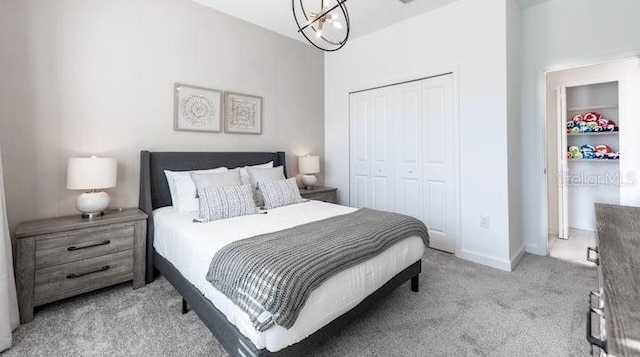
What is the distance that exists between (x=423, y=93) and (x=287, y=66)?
6.32ft

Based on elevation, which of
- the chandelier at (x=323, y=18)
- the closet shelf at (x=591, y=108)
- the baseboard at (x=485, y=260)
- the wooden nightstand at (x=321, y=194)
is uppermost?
the chandelier at (x=323, y=18)

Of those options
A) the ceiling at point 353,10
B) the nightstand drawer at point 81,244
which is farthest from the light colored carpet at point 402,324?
the ceiling at point 353,10

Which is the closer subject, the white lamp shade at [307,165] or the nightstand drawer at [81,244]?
the nightstand drawer at [81,244]

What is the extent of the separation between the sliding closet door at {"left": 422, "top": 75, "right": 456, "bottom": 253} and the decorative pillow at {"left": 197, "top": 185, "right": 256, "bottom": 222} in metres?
2.17

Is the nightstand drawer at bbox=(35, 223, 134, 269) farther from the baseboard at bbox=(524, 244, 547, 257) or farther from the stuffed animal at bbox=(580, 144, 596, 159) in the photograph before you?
the stuffed animal at bbox=(580, 144, 596, 159)

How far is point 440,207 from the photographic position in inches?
136

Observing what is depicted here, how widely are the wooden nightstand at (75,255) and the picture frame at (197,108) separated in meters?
1.11

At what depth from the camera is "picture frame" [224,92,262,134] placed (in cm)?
349

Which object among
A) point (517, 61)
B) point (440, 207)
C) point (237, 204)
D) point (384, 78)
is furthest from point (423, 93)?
point (237, 204)

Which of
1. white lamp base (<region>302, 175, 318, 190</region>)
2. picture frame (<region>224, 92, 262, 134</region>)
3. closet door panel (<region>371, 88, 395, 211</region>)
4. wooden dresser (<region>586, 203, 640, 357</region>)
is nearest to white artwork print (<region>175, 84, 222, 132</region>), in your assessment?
picture frame (<region>224, 92, 262, 134</region>)

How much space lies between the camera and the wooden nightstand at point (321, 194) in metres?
3.90

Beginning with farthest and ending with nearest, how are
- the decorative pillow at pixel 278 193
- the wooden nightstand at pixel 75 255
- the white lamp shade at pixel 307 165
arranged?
the white lamp shade at pixel 307 165 → the decorative pillow at pixel 278 193 → the wooden nightstand at pixel 75 255

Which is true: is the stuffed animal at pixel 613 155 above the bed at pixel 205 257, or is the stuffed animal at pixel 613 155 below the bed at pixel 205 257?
above

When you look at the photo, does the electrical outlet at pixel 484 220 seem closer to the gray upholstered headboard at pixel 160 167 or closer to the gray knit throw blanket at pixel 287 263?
the gray knit throw blanket at pixel 287 263
